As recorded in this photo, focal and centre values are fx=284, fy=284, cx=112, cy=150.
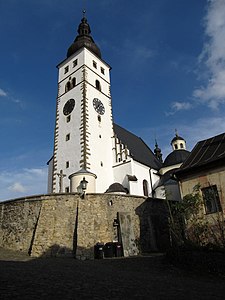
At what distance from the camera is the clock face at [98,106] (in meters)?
32.7

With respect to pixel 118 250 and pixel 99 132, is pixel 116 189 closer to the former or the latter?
pixel 99 132

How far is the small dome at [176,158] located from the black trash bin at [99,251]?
19970 millimetres

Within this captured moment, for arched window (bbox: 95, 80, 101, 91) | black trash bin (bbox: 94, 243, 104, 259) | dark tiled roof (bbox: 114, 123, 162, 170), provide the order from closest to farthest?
1. black trash bin (bbox: 94, 243, 104, 259)
2. dark tiled roof (bbox: 114, 123, 162, 170)
3. arched window (bbox: 95, 80, 101, 91)

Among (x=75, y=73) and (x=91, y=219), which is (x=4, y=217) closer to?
(x=91, y=219)

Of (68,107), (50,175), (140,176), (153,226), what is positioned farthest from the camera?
(68,107)

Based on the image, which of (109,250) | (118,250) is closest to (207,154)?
(118,250)

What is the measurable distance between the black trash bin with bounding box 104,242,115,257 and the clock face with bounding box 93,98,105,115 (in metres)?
19.1

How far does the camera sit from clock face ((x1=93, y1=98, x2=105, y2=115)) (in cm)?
3273

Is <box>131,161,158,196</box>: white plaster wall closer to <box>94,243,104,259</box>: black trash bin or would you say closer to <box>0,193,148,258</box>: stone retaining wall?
<box>0,193,148,258</box>: stone retaining wall

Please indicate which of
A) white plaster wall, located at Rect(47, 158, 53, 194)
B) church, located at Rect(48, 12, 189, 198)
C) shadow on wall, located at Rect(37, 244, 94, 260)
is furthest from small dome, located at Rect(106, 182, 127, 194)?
shadow on wall, located at Rect(37, 244, 94, 260)

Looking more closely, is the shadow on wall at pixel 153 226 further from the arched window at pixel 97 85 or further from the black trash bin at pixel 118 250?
the arched window at pixel 97 85

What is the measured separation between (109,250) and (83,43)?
2812 centimetres

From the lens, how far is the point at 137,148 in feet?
120

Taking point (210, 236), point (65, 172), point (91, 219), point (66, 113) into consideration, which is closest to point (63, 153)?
point (65, 172)
